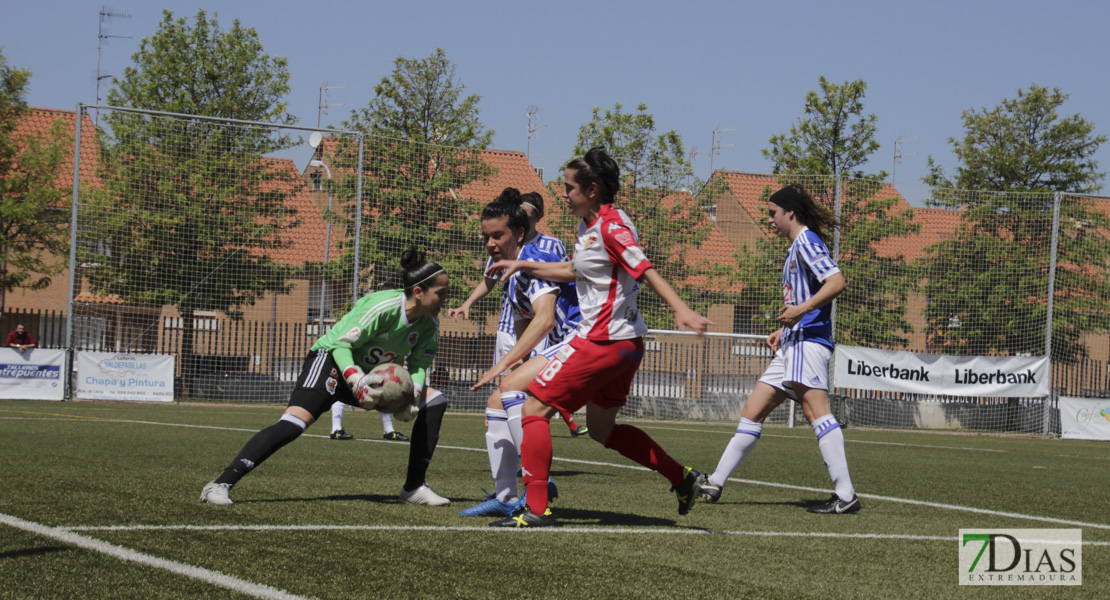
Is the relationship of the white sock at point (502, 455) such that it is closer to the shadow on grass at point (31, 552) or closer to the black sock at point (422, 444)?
the black sock at point (422, 444)

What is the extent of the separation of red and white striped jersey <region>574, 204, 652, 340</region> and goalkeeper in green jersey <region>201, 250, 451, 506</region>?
1.09 meters

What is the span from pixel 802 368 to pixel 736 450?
0.71m

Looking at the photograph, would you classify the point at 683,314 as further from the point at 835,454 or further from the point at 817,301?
the point at 835,454

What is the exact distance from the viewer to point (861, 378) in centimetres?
2094

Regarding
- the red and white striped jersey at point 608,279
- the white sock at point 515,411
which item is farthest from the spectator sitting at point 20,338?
the red and white striped jersey at point 608,279

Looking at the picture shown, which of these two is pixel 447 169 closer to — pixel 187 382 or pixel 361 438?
pixel 187 382

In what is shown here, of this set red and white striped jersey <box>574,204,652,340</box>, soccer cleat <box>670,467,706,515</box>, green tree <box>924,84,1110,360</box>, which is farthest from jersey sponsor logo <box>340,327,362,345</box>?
green tree <box>924,84,1110,360</box>

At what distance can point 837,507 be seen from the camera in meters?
6.37

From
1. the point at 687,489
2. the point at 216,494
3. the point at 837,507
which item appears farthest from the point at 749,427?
the point at 216,494

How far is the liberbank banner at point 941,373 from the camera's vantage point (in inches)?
824

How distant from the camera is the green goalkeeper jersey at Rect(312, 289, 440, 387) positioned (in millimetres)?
5792

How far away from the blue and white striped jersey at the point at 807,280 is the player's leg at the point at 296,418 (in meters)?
3.03

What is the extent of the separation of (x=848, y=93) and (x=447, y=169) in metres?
13.7

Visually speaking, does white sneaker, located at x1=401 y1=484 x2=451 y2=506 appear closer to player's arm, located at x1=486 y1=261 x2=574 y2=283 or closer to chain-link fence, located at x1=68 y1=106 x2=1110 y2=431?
player's arm, located at x1=486 y1=261 x2=574 y2=283
